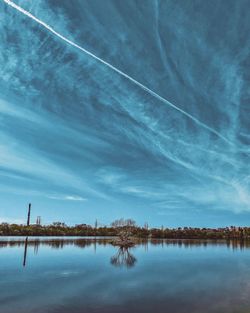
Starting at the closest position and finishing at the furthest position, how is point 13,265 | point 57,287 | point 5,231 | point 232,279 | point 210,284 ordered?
point 57,287, point 210,284, point 232,279, point 13,265, point 5,231

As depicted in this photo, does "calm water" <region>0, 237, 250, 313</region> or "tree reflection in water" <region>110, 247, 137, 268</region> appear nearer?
"calm water" <region>0, 237, 250, 313</region>

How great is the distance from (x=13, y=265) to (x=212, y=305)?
26955 millimetres

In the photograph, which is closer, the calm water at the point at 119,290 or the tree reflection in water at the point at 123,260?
the calm water at the point at 119,290

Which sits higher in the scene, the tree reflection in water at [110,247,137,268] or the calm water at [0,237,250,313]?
the calm water at [0,237,250,313]

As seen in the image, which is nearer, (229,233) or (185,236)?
(185,236)

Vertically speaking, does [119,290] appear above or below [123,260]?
above

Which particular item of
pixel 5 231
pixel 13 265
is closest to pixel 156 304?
pixel 13 265

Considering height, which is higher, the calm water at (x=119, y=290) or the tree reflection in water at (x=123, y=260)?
the calm water at (x=119, y=290)

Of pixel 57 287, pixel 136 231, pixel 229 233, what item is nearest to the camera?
pixel 57 287

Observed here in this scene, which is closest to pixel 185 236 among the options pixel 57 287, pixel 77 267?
pixel 77 267

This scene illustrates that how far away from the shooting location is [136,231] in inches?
6895

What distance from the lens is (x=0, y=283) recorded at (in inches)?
1032

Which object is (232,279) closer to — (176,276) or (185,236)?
(176,276)

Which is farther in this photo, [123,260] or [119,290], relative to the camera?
[123,260]
